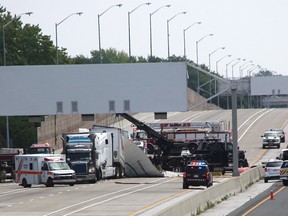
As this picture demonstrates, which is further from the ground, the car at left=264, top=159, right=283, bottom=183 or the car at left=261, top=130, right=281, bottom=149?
the car at left=261, top=130, right=281, bottom=149

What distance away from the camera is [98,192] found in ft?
194

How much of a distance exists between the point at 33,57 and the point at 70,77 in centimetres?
9202

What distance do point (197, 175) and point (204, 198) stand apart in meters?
14.3

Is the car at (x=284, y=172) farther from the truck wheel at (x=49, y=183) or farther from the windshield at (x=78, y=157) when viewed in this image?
the truck wheel at (x=49, y=183)

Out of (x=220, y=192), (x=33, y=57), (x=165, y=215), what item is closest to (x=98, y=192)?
(x=220, y=192)

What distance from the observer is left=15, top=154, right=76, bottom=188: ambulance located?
66062 mm

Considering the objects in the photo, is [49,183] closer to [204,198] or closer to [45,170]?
[45,170]

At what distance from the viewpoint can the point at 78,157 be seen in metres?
68.2

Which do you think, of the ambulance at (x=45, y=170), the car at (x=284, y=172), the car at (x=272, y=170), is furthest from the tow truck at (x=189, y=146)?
the car at (x=284, y=172)

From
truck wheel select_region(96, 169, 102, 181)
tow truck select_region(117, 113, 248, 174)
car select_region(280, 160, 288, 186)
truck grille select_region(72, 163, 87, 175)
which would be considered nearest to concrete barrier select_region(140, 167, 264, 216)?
car select_region(280, 160, 288, 186)

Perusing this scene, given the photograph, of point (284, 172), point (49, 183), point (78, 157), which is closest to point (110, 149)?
point (78, 157)

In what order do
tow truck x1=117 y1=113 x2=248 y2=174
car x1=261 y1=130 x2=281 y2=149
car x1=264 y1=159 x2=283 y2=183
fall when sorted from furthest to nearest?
car x1=261 y1=130 x2=281 y2=149, tow truck x1=117 y1=113 x2=248 y2=174, car x1=264 y1=159 x2=283 y2=183

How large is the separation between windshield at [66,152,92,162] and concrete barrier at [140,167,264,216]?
34.9 ft

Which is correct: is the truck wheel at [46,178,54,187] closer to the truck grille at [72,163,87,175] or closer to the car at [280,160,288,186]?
the truck grille at [72,163,87,175]
